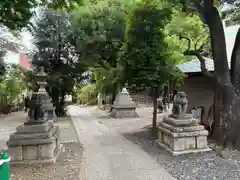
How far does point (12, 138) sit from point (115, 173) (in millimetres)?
2822

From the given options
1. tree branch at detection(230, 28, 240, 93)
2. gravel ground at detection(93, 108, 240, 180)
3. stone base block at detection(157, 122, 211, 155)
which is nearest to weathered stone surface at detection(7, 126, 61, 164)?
gravel ground at detection(93, 108, 240, 180)

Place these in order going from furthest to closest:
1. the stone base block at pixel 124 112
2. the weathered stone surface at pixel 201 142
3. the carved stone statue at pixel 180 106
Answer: the stone base block at pixel 124 112 < the carved stone statue at pixel 180 106 < the weathered stone surface at pixel 201 142

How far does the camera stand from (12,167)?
247 inches

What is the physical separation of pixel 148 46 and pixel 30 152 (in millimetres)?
5624

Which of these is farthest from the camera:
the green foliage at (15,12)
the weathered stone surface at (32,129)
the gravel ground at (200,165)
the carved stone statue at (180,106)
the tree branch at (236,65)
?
the tree branch at (236,65)

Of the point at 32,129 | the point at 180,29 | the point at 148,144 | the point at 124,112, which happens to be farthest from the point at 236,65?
the point at 124,112

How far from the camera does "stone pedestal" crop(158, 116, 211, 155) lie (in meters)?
7.20

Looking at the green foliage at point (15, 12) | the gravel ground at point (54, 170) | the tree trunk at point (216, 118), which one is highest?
the green foliage at point (15, 12)

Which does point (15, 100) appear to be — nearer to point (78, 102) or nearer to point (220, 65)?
point (78, 102)

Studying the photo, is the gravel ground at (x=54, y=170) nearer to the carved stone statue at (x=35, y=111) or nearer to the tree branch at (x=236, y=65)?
the carved stone statue at (x=35, y=111)

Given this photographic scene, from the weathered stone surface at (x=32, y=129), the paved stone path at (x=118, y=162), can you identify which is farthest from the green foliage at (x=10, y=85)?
the weathered stone surface at (x=32, y=129)

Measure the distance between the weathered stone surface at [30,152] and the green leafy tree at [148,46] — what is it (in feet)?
15.0

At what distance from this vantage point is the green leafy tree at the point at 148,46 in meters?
9.51

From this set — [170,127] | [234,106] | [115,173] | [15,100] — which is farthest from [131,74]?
[15,100]
